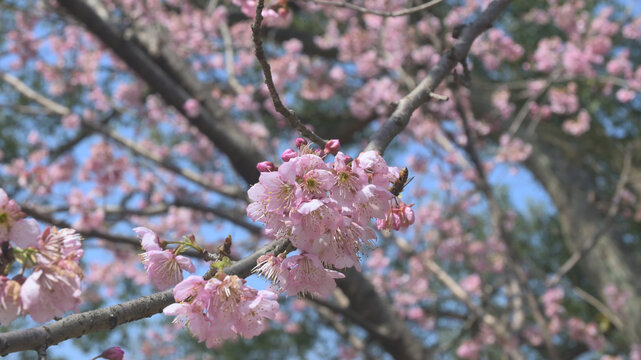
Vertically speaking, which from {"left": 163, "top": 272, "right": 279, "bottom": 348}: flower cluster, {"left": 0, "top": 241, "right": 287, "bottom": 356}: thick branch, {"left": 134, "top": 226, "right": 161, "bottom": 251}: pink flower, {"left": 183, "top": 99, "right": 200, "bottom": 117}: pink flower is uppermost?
{"left": 183, "top": 99, "right": 200, "bottom": 117}: pink flower

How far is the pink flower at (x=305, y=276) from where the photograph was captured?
115 cm

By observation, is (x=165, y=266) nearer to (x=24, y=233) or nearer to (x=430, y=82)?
(x=24, y=233)

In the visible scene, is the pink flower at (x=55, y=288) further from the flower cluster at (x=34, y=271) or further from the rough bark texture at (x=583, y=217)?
the rough bark texture at (x=583, y=217)

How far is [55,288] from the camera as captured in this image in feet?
3.22

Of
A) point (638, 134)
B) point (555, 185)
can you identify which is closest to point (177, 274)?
point (555, 185)

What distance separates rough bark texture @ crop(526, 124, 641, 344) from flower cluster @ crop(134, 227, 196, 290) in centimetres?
473

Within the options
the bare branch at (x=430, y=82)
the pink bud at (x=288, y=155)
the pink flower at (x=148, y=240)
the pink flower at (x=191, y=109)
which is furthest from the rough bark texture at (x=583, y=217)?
the pink flower at (x=148, y=240)

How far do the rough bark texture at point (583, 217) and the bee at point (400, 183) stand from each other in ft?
14.7

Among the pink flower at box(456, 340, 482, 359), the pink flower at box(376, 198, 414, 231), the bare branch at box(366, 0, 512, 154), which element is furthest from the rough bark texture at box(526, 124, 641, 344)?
the pink flower at box(376, 198, 414, 231)

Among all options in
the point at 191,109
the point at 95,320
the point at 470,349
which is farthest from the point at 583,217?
the point at 95,320

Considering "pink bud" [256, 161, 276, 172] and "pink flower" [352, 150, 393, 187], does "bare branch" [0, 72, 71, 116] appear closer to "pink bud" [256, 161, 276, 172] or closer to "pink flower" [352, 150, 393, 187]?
"pink bud" [256, 161, 276, 172]

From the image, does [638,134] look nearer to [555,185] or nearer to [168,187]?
[555,185]

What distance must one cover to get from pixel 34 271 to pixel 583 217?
5751mm

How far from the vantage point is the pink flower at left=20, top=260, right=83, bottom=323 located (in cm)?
96
